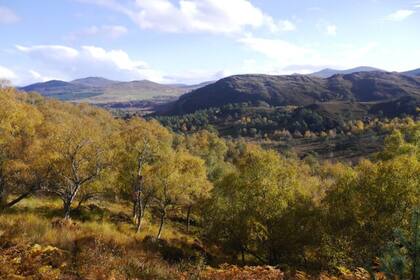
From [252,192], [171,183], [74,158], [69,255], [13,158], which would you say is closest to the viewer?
[69,255]

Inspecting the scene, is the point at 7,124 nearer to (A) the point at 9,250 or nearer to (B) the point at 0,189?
(B) the point at 0,189

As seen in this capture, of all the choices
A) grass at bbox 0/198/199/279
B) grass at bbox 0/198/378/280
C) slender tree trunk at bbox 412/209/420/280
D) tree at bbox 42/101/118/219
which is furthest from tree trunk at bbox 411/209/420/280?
tree at bbox 42/101/118/219

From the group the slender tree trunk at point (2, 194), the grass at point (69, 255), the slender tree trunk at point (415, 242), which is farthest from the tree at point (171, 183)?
the slender tree trunk at point (415, 242)

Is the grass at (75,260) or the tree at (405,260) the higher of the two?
the tree at (405,260)

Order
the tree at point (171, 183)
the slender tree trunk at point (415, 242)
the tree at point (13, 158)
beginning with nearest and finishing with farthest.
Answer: the slender tree trunk at point (415, 242), the tree at point (13, 158), the tree at point (171, 183)

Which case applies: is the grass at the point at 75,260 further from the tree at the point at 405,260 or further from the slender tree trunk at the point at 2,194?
the slender tree trunk at the point at 2,194

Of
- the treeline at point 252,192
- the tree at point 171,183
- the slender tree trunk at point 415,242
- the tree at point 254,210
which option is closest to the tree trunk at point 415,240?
the slender tree trunk at point 415,242

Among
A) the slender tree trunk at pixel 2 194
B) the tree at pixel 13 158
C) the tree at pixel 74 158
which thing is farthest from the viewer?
the slender tree trunk at pixel 2 194

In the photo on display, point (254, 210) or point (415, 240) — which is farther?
point (254, 210)

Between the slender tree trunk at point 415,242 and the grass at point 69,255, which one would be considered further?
the grass at point 69,255

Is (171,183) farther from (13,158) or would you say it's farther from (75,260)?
(75,260)

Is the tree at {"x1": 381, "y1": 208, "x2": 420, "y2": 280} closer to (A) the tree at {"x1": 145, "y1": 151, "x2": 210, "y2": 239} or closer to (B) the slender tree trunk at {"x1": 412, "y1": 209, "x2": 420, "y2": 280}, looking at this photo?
(B) the slender tree trunk at {"x1": 412, "y1": 209, "x2": 420, "y2": 280}

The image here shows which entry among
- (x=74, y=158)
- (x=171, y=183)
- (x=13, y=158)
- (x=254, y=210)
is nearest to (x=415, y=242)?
(x=254, y=210)

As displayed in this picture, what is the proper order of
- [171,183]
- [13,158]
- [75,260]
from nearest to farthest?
[75,260] < [13,158] < [171,183]
